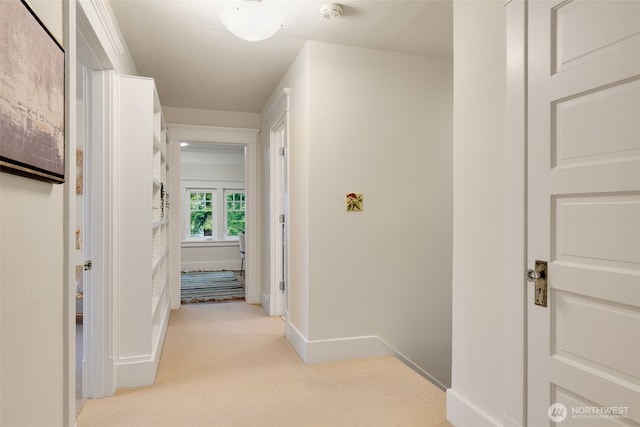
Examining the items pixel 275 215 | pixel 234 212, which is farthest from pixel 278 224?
pixel 234 212

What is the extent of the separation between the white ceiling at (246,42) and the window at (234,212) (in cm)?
463

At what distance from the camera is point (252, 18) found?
225 cm

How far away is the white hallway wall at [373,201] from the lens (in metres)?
3.02

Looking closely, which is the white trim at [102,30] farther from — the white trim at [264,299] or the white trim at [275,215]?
the white trim at [264,299]

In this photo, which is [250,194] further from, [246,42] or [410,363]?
[410,363]

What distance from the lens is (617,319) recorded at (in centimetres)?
125

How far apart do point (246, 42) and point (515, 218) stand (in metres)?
2.32

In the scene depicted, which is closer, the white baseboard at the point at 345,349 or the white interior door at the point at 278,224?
the white baseboard at the point at 345,349

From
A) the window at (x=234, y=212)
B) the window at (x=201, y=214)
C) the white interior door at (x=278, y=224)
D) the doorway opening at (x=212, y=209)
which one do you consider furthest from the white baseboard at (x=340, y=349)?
the window at (x=201, y=214)

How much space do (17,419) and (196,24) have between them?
7.96 feet

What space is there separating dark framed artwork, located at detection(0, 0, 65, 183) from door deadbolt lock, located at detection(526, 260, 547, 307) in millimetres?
1765

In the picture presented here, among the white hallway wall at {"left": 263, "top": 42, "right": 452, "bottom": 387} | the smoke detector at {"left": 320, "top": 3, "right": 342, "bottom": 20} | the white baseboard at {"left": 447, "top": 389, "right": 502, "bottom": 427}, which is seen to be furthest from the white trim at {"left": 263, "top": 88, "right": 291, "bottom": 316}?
the white baseboard at {"left": 447, "top": 389, "right": 502, "bottom": 427}

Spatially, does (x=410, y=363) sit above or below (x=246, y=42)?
below

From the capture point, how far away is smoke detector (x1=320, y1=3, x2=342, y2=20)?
2.44 metres
